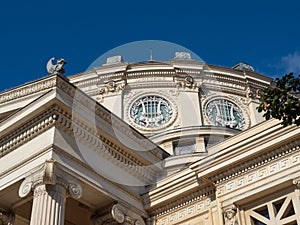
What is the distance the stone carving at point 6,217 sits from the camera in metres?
17.1

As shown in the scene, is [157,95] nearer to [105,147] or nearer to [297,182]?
[105,147]

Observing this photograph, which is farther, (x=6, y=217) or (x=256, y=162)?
(x=6, y=217)

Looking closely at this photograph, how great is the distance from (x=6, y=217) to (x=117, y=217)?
12.3ft

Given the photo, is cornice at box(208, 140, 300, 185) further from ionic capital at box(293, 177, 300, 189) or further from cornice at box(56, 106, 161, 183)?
cornice at box(56, 106, 161, 183)

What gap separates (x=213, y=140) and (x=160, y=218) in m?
9.07

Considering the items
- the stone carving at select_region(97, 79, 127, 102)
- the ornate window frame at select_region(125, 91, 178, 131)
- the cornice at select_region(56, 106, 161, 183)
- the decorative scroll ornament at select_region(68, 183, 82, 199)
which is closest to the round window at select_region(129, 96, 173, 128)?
the ornate window frame at select_region(125, 91, 178, 131)

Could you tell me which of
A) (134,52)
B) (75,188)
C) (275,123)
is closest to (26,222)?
(75,188)

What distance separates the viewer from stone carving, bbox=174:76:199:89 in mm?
29750

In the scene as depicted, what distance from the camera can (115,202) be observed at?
1756 centimetres

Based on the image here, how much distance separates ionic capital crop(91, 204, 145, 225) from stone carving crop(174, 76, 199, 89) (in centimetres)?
1287

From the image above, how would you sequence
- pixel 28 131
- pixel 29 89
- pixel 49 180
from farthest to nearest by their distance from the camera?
pixel 29 89 → pixel 28 131 → pixel 49 180

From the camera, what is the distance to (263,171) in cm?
1581

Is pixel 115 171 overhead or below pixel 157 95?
below

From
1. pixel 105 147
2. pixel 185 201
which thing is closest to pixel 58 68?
pixel 105 147
